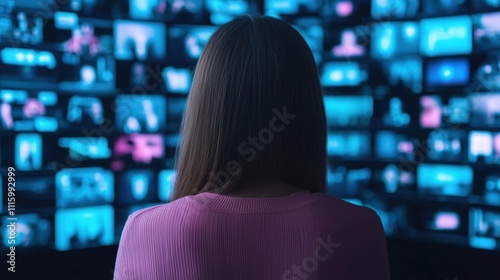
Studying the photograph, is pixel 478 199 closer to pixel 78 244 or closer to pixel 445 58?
pixel 445 58

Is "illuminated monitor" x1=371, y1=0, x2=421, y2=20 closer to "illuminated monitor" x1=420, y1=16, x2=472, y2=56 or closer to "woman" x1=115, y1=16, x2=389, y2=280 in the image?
"illuminated monitor" x1=420, y1=16, x2=472, y2=56

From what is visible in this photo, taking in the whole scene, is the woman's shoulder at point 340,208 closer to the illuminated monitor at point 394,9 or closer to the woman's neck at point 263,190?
the woman's neck at point 263,190

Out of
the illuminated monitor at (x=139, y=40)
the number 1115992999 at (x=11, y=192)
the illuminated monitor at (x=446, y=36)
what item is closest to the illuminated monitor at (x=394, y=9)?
the illuminated monitor at (x=446, y=36)

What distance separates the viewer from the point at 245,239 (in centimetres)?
66

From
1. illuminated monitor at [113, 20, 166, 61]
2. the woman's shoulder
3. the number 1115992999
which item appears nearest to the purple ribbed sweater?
the woman's shoulder

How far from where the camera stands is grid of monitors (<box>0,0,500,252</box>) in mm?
3238

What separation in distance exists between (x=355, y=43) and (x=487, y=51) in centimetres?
95

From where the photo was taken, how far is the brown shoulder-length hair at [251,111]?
0.75m

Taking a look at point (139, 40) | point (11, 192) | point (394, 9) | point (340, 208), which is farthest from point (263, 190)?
point (394, 9)

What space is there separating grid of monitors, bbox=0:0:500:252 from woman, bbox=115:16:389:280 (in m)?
2.71

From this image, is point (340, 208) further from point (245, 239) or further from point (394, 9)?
point (394, 9)

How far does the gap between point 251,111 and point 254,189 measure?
118 mm

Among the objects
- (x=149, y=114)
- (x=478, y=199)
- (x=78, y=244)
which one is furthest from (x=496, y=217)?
(x=78, y=244)

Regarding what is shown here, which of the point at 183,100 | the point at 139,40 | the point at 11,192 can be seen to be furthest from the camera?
the point at 183,100
